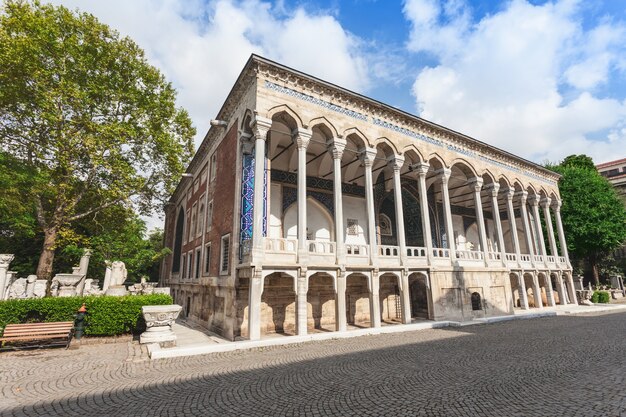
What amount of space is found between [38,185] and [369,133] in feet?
54.7

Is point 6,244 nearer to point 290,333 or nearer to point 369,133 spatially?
point 290,333

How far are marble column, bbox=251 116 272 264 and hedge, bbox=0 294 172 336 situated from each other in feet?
15.4

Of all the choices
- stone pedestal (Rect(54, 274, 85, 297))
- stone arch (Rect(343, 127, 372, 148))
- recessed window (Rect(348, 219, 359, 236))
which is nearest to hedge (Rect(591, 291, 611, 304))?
recessed window (Rect(348, 219, 359, 236))

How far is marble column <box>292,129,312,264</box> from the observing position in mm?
11367

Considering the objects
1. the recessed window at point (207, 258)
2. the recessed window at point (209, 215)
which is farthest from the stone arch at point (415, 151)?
the recessed window at point (207, 258)

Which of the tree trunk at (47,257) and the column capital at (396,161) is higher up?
the column capital at (396,161)

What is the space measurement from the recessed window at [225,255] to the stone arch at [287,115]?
5.55m

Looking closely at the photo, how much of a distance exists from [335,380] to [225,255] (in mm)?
8876

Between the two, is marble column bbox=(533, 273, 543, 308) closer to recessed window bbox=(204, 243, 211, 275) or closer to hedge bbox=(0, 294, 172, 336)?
recessed window bbox=(204, 243, 211, 275)

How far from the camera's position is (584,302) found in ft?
73.3

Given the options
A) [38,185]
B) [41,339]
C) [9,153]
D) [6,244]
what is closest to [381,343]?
[41,339]

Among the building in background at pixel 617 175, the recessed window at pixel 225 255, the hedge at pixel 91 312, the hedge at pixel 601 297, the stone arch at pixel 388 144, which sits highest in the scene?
the building in background at pixel 617 175

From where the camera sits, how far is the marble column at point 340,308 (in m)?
11.6

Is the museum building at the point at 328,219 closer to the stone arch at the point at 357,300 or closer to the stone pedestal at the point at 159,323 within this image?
the stone arch at the point at 357,300
